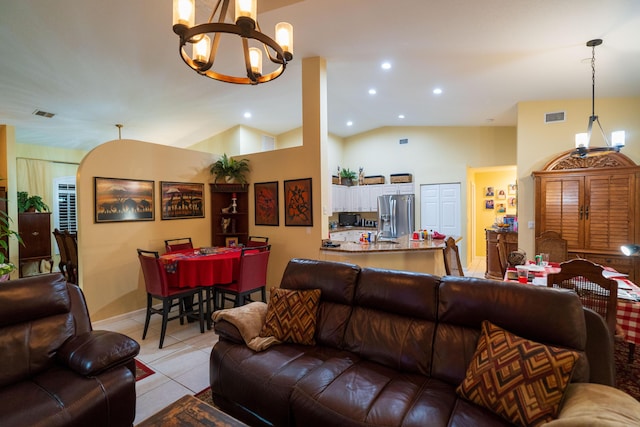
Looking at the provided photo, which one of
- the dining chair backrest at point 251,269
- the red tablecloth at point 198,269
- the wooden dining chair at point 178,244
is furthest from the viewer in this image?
the wooden dining chair at point 178,244

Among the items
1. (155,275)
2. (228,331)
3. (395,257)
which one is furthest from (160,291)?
(395,257)

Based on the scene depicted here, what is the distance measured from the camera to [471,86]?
446cm

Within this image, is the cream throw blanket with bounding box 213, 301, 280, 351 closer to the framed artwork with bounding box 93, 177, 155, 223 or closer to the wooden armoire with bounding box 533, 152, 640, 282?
the framed artwork with bounding box 93, 177, 155, 223

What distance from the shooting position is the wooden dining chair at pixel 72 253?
14.0 ft

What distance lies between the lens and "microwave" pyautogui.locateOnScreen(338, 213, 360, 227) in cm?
802

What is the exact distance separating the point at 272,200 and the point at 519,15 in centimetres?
381

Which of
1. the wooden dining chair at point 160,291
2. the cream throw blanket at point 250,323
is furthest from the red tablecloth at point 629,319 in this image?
the wooden dining chair at point 160,291

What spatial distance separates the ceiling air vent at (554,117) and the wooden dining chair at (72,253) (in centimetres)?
745

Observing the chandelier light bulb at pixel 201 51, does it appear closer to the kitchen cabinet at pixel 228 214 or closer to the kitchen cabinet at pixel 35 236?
the kitchen cabinet at pixel 228 214

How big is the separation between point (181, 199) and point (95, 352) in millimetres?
3275

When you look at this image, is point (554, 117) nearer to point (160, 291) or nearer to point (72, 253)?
point (160, 291)

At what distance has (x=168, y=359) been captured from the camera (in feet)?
9.65

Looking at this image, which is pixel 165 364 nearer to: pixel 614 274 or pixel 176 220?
pixel 176 220

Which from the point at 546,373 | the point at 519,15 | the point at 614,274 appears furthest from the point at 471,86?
the point at 546,373
